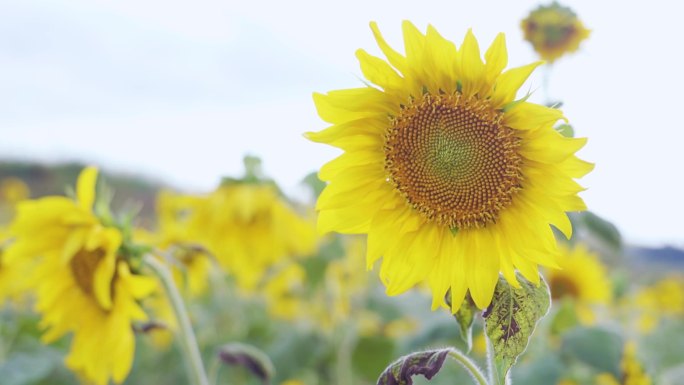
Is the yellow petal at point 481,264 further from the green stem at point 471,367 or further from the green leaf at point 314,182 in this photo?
the green leaf at point 314,182

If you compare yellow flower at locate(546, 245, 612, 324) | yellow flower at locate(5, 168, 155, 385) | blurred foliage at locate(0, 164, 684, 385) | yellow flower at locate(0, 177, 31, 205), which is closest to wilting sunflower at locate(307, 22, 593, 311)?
blurred foliage at locate(0, 164, 684, 385)

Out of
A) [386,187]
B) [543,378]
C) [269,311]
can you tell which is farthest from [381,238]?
[269,311]

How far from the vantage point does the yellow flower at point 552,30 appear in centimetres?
213

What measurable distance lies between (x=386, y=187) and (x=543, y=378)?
0.84 metres

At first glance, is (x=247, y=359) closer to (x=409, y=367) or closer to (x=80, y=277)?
(x=80, y=277)

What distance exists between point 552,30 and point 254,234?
1.23 m

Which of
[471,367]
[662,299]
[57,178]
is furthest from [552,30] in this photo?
[57,178]

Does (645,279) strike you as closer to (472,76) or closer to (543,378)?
(543,378)

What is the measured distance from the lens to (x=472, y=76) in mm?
1123

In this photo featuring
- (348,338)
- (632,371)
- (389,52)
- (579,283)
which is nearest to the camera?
(389,52)

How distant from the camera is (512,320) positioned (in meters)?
1.01

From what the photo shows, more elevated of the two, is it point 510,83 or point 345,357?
point 510,83

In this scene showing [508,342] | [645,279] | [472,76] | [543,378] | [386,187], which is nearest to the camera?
[508,342]

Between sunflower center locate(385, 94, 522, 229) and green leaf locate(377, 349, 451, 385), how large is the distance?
240mm
